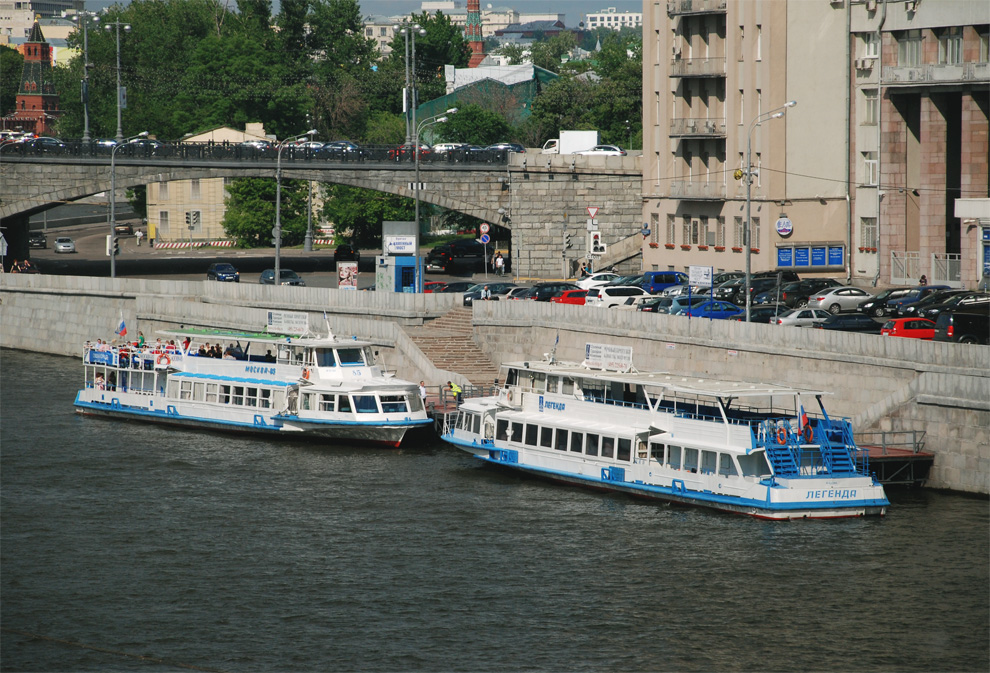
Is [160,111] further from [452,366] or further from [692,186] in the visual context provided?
[452,366]

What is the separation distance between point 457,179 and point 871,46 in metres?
27.1

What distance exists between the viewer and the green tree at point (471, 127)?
11831 cm

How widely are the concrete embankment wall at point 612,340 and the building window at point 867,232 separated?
24.6m

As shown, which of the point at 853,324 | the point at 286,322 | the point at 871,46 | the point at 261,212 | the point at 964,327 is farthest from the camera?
the point at 261,212

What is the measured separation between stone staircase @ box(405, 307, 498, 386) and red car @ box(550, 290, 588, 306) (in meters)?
5.39

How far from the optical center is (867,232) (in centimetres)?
7281

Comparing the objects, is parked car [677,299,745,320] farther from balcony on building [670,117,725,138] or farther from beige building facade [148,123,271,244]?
beige building facade [148,123,271,244]

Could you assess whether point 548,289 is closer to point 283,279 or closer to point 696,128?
point 696,128

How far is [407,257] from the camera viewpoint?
66.8 metres

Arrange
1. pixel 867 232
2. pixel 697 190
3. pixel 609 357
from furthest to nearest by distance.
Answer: pixel 697 190 → pixel 867 232 → pixel 609 357

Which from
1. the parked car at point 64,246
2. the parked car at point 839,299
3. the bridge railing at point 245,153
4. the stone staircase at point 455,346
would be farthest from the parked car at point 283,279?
the parked car at point 64,246

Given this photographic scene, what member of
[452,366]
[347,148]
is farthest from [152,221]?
[452,366]

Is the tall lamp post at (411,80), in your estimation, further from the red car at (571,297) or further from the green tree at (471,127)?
the red car at (571,297)

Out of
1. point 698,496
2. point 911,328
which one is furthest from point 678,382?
point 911,328
